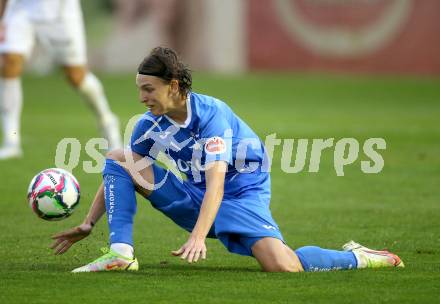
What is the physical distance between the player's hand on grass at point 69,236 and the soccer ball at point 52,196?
217 millimetres

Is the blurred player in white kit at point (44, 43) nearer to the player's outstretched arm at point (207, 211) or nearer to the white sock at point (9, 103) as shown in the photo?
the white sock at point (9, 103)

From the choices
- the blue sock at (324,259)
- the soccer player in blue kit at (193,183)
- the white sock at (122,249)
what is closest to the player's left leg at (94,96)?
the soccer player in blue kit at (193,183)

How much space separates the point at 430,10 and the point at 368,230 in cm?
1716

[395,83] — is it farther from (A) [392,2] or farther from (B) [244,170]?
(B) [244,170]

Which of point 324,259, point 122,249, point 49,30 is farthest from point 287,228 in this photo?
point 49,30

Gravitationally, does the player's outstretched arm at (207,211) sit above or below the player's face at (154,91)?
below

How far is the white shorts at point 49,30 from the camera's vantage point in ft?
35.8

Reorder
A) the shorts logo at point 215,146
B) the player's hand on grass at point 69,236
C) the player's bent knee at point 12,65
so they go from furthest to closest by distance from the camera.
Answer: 1. the player's bent knee at point 12,65
2. the player's hand on grass at point 69,236
3. the shorts logo at point 215,146

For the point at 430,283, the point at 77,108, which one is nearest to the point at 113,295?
the point at 430,283

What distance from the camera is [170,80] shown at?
568cm

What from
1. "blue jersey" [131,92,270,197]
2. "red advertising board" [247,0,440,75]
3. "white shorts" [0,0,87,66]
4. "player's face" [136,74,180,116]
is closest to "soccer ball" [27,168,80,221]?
"blue jersey" [131,92,270,197]

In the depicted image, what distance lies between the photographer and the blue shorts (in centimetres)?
575

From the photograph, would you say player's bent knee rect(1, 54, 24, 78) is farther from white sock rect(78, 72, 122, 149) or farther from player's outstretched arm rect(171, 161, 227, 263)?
player's outstretched arm rect(171, 161, 227, 263)

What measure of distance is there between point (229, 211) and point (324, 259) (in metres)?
0.59
